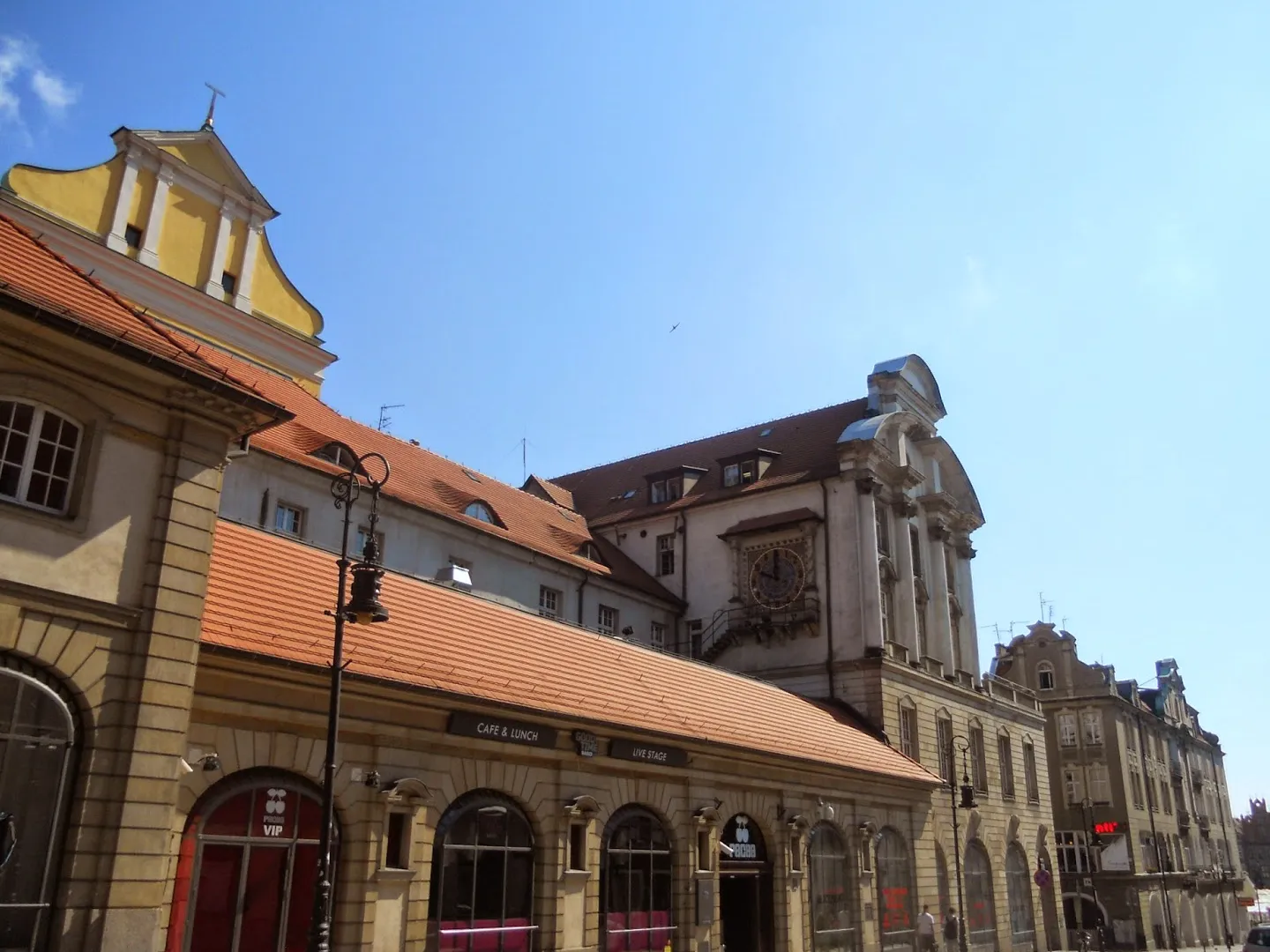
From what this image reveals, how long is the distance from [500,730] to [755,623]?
21.3 meters

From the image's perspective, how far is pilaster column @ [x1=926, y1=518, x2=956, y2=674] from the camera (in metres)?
43.4

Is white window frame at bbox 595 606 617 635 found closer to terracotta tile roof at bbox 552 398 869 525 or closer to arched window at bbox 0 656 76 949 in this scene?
terracotta tile roof at bbox 552 398 869 525

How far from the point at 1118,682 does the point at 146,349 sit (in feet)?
241

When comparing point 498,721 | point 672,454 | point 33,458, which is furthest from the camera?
point 672,454

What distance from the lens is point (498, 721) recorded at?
1994cm

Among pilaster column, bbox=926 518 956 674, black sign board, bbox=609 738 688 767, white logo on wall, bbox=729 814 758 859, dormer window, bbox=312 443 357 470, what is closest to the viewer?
black sign board, bbox=609 738 688 767

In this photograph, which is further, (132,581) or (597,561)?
(597,561)

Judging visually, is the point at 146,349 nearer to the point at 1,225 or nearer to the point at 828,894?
the point at 1,225

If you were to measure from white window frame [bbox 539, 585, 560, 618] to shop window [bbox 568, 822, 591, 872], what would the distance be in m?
14.6

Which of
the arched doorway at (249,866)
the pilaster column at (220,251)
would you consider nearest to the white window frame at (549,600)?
the pilaster column at (220,251)

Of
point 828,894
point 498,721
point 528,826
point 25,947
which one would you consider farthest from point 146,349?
point 828,894

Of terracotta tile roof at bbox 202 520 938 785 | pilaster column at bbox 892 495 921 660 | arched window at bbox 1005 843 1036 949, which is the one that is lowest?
arched window at bbox 1005 843 1036 949

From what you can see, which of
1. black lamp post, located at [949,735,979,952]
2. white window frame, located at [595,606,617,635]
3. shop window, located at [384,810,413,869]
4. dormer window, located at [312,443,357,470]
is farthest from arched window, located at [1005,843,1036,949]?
shop window, located at [384,810,413,869]

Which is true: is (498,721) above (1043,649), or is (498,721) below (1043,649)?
below
